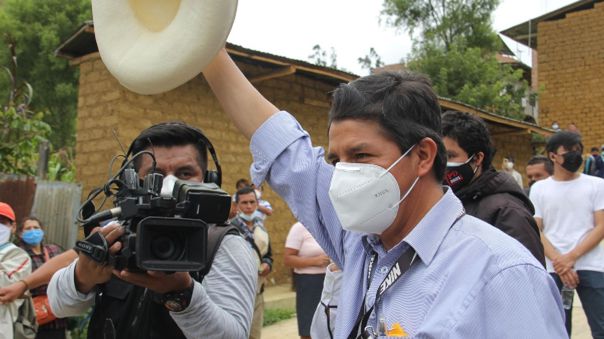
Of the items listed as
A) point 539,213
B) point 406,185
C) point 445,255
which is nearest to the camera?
point 445,255

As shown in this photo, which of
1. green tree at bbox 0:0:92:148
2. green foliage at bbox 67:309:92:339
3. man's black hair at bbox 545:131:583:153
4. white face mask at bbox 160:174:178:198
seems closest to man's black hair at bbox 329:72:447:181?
white face mask at bbox 160:174:178:198

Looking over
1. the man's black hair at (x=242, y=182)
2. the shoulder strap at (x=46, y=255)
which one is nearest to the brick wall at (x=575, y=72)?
the man's black hair at (x=242, y=182)

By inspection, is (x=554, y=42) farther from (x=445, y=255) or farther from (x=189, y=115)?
(x=445, y=255)

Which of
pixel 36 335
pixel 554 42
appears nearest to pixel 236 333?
pixel 36 335

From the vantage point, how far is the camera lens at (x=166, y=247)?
173cm

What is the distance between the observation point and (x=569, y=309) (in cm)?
471

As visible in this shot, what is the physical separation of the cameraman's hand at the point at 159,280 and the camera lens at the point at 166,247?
0.20ft

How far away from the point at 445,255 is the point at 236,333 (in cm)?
92

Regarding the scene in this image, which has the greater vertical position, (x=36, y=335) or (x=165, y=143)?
(x=165, y=143)

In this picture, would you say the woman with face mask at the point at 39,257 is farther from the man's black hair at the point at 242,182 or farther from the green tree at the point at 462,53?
the green tree at the point at 462,53

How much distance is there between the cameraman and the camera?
1864 millimetres

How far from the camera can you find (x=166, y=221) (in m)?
1.72

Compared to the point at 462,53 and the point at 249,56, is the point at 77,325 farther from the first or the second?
the point at 462,53

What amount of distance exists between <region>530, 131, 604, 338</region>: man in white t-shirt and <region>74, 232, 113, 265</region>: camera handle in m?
3.85
